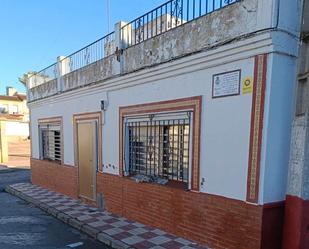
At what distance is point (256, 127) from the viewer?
163 inches

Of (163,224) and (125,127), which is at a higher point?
(125,127)

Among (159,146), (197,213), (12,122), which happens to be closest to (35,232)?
(159,146)

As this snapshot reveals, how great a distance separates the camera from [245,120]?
14.1 ft

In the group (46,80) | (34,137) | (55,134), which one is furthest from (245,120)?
(34,137)

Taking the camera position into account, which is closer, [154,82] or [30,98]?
[154,82]

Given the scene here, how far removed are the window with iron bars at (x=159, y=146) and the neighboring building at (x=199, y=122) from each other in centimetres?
2

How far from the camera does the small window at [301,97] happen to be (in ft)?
13.1

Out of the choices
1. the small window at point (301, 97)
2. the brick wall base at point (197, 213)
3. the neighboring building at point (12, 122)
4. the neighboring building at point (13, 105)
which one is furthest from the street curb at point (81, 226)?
the neighboring building at point (13, 105)

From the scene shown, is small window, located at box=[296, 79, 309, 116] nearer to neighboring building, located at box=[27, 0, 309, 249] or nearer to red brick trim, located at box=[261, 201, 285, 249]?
neighboring building, located at box=[27, 0, 309, 249]

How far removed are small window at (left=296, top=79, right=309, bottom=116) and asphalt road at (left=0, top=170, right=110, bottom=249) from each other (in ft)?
12.8

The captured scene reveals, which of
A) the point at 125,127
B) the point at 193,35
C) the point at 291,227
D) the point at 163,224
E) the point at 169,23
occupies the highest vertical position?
the point at 169,23

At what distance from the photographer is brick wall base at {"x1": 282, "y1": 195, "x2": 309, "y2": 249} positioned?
3984 mm

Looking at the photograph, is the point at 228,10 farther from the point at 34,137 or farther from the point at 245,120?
the point at 34,137

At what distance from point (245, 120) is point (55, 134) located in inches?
301
